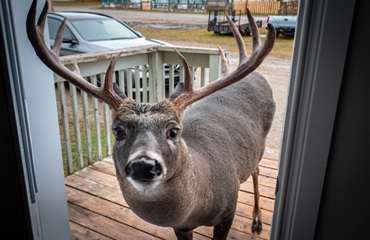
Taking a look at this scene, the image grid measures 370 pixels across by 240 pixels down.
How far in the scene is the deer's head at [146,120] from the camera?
1212mm

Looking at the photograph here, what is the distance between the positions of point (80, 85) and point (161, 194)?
2.00 feet

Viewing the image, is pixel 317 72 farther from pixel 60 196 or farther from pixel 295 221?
pixel 60 196

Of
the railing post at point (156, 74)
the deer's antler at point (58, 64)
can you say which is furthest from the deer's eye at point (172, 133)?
the railing post at point (156, 74)

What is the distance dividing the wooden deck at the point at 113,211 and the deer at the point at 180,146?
0.69ft

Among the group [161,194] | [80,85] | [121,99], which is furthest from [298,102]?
[80,85]

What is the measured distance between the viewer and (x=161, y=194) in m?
1.39

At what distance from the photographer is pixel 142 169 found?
117cm

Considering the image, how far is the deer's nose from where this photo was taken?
117 cm

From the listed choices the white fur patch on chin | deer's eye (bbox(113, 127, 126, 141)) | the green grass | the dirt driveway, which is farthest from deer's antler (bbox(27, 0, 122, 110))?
the green grass

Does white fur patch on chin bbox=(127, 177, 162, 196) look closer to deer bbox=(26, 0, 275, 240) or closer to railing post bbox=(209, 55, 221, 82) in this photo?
deer bbox=(26, 0, 275, 240)

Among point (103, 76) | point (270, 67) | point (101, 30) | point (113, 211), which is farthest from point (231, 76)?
point (270, 67)

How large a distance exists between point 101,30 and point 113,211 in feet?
10.5

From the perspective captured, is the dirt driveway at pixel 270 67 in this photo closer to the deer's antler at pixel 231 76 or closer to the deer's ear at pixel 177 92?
the deer's antler at pixel 231 76

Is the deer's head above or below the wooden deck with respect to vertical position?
above
